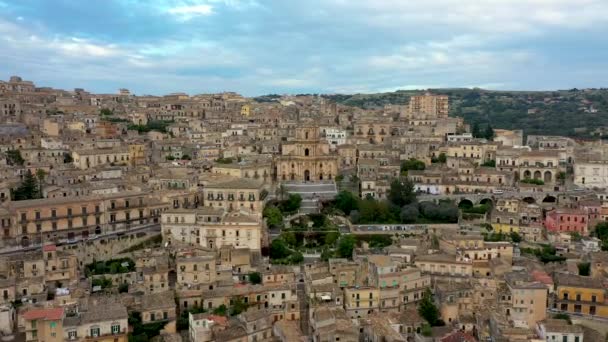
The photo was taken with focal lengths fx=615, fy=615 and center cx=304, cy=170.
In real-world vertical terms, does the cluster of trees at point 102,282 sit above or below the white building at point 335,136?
below

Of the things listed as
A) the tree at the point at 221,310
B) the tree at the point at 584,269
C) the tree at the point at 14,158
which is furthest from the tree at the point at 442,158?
the tree at the point at 14,158

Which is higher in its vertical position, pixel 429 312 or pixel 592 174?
pixel 592 174

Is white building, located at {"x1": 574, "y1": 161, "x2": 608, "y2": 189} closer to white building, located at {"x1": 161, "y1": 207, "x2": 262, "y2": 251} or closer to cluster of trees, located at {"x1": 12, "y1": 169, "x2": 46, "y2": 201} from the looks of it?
white building, located at {"x1": 161, "y1": 207, "x2": 262, "y2": 251}

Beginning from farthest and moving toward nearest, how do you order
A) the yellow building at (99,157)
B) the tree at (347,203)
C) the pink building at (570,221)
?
1. the yellow building at (99,157)
2. the tree at (347,203)
3. the pink building at (570,221)

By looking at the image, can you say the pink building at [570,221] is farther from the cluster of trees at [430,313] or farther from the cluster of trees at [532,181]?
the cluster of trees at [430,313]

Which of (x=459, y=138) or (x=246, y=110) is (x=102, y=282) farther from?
(x=246, y=110)

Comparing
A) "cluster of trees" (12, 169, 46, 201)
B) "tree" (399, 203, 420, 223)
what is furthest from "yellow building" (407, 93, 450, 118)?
"cluster of trees" (12, 169, 46, 201)

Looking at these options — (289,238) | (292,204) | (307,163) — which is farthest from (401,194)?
(307,163)
